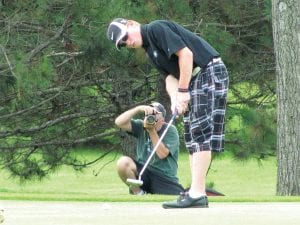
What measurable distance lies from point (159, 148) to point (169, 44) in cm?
354

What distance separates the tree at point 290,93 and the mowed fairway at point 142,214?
5033 millimetres

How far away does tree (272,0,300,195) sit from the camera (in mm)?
13594

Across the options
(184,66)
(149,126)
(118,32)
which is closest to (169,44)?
(184,66)

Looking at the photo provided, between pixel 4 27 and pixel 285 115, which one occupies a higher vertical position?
pixel 4 27

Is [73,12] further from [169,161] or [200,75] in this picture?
[200,75]

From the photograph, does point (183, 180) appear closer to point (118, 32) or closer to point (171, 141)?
point (171, 141)

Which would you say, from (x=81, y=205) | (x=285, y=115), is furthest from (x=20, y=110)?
(x=81, y=205)

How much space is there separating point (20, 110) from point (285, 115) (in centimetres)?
460

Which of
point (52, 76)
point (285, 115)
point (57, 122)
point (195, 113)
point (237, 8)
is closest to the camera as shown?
point (195, 113)

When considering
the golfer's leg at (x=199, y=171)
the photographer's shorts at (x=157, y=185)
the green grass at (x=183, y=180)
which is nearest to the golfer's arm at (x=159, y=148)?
the photographer's shorts at (x=157, y=185)

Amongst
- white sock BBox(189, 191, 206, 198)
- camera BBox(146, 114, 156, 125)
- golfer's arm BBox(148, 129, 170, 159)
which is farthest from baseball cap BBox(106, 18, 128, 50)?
golfer's arm BBox(148, 129, 170, 159)

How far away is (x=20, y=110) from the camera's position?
16.7m

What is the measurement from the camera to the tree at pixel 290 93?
13594 mm

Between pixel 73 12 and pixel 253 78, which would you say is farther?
pixel 253 78
